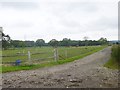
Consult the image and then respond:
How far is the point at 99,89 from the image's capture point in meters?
8.42

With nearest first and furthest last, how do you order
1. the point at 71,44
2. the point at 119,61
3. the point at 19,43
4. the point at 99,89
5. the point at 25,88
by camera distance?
the point at 99,89, the point at 25,88, the point at 119,61, the point at 19,43, the point at 71,44

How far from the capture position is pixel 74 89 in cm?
855

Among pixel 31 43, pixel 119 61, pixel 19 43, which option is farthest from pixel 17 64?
pixel 31 43

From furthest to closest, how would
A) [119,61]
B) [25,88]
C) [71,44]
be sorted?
[71,44] → [119,61] → [25,88]

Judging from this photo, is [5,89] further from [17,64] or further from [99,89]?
[17,64]

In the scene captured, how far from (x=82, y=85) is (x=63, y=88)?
0.92 m

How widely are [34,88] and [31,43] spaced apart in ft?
333

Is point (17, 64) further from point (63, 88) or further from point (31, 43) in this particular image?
point (31, 43)

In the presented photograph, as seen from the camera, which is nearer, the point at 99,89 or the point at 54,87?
the point at 99,89

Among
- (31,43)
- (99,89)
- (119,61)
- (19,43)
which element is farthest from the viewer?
(31,43)

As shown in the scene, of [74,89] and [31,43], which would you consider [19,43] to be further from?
→ [74,89]

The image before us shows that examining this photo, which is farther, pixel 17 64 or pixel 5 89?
pixel 17 64

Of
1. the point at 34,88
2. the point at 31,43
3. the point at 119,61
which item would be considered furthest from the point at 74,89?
the point at 31,43

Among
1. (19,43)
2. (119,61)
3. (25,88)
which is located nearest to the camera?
(25,88)
